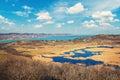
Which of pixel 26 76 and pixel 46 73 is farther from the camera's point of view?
pixel 46 73

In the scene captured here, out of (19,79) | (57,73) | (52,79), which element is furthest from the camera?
(57,73)

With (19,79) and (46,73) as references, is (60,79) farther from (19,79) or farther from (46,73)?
(19,79)

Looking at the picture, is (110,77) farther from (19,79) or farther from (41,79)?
(19,79)

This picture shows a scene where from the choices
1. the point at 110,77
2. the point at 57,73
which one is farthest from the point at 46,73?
the point at 110,77

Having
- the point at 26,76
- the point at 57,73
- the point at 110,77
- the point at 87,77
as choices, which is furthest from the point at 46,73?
the point at 110,77

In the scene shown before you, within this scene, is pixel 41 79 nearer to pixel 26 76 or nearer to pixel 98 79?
pixel 26 76

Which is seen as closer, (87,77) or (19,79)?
(19,79)

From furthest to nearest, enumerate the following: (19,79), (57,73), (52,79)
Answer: (57,73) → (52,79) → (19,79)
